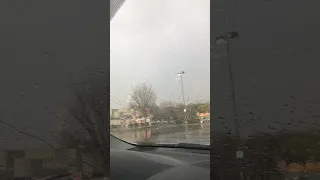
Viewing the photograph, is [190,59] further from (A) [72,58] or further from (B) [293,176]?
(B) [293,176]

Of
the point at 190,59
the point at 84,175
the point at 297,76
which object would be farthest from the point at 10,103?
the point at 297,76

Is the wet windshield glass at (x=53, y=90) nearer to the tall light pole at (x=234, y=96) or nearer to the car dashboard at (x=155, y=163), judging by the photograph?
the car dashboard at (x=155, y=163)

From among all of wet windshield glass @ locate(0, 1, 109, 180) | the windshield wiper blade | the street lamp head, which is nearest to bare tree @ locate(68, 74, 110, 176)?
wet windshield glass @ locate(0, 1, 109, 180)

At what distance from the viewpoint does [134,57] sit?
7.27ft

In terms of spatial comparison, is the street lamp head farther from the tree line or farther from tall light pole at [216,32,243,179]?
the tree line

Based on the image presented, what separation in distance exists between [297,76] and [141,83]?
0.93m

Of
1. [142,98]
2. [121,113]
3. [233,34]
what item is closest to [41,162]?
[121,113]

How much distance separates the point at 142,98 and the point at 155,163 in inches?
17.4

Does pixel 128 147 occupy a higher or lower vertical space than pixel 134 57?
lower

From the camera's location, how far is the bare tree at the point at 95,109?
2.12 metres

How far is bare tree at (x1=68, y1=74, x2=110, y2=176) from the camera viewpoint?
6.95ft

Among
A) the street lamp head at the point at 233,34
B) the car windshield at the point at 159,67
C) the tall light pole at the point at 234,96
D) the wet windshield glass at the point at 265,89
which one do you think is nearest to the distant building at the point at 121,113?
the car windshield at the point at 159,67

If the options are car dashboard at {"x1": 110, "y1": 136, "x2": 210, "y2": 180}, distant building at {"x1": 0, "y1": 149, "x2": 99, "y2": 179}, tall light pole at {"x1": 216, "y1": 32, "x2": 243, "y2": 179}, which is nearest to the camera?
distant building at {"x1": 0, "y1": 149, "x2": 99, "y2": 179}

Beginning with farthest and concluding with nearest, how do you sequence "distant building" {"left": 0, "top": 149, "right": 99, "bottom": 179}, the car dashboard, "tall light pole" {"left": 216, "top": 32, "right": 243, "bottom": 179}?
the car dashboard
"tall light pole" {"left": 216, "top": 32, "right": 243, "bottom": 179}
"distant building" {"left": 0, "top": 149, "right": 99, "bottom": 179}
